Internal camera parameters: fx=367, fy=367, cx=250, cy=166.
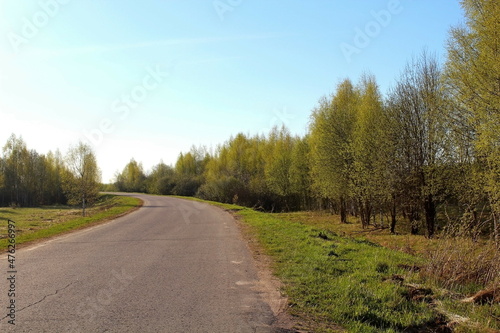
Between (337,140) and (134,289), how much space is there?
2358cm

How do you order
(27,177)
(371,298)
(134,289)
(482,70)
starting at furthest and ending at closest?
(27,177) → (482,70) → (134,289) → (371,298)

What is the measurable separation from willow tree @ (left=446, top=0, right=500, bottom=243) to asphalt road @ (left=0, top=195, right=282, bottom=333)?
994 cm

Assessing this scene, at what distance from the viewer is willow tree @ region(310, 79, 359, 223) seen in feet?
90.9

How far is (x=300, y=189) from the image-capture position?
46.2 meters

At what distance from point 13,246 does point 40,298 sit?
6.55 m

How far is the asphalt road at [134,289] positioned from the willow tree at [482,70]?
32.6ft

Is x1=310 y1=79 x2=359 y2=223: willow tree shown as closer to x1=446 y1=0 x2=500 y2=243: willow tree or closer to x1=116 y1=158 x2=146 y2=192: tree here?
x1=446 y1=0 x2=500 y2=243: willow tree

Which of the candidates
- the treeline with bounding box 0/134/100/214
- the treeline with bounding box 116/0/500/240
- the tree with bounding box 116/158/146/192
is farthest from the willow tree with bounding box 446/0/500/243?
the tree with bounding box 116/158/146/192

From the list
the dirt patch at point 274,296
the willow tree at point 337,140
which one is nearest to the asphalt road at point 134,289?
the dirt patch at point 274,296

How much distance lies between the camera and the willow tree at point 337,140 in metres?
27.7

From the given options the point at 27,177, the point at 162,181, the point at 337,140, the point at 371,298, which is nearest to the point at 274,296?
the point at 371,298

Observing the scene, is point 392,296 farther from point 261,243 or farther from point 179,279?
point 261,243

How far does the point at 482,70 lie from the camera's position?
13.1 metres

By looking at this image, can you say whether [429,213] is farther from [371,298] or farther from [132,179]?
[132,179]
